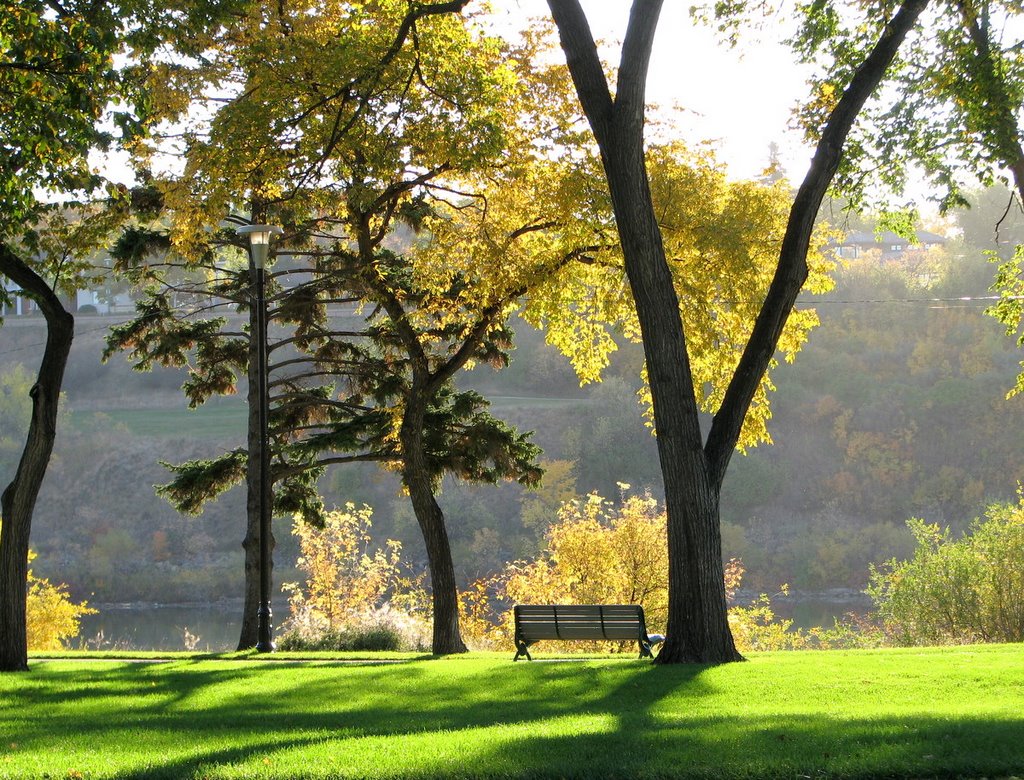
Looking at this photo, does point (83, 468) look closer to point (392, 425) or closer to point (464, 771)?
point (392, 425)

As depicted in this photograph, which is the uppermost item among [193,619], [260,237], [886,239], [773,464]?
[886,239]

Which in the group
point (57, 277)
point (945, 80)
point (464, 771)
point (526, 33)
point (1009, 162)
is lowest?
point (464, 771)

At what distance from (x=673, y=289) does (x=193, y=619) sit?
165 ft

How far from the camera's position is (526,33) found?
51.2 feet

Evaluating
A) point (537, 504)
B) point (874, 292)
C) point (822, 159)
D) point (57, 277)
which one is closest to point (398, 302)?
point (57, 277)

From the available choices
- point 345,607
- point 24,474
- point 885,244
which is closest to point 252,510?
point 24,474

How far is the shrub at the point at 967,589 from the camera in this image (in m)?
23.0

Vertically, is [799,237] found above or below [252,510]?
above

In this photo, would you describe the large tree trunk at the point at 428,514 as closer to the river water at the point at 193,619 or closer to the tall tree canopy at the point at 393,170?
the tall tree canopy at the point at 393,170

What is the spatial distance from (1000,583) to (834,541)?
42877 mm

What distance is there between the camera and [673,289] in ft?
35.9

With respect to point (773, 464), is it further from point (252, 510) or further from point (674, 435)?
point (674, 435)

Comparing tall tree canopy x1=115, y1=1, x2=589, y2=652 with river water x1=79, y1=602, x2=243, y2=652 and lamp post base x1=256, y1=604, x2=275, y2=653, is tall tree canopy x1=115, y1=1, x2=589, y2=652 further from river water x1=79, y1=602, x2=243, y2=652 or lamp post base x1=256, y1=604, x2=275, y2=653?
river water x1=79, y1=602, x2=243, y2=652

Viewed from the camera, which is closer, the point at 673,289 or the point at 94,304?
the point at 673,289
